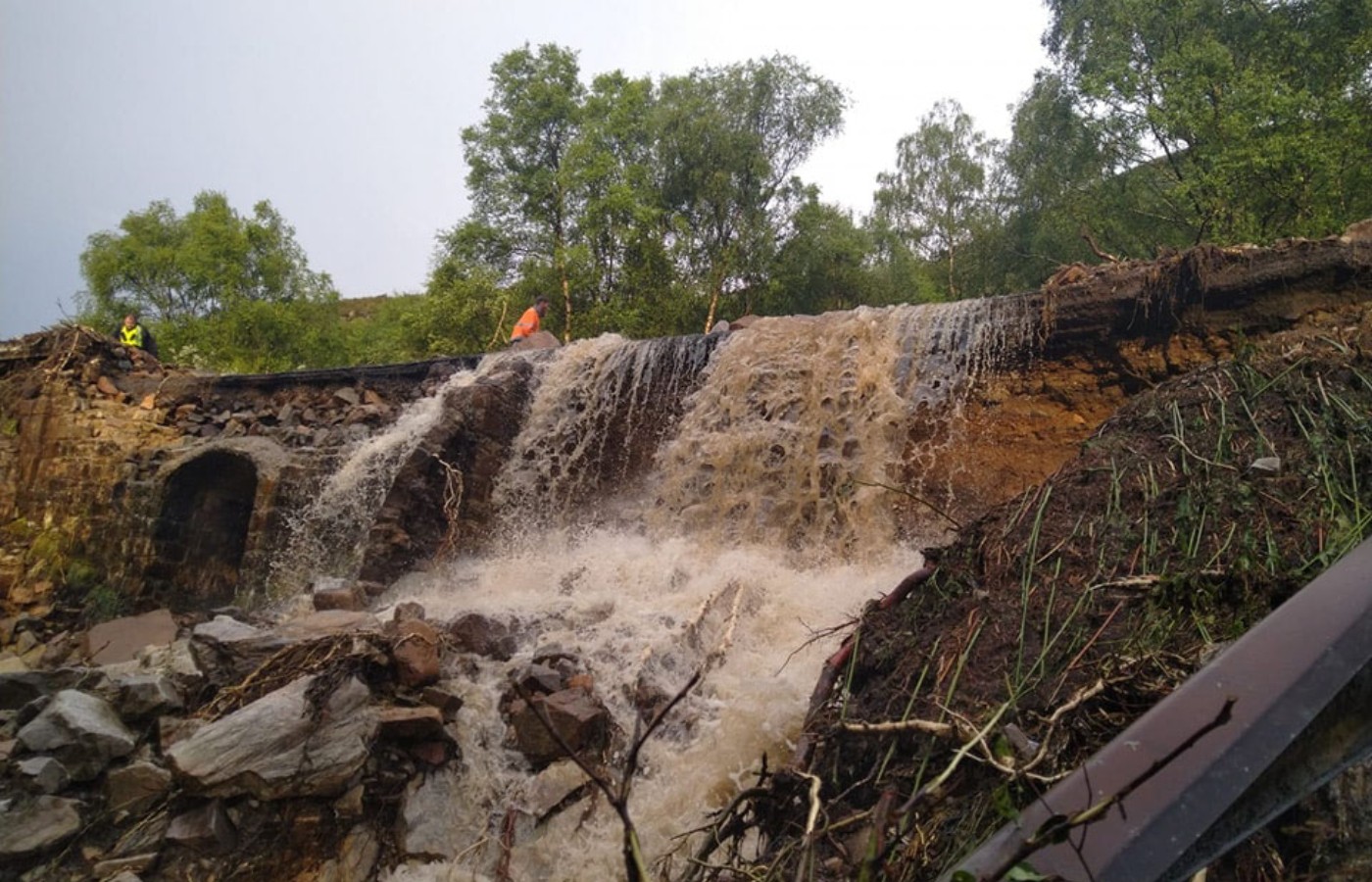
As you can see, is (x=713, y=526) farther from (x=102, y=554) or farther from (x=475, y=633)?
(x=102, y=554)

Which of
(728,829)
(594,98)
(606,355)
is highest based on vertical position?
(594,98)

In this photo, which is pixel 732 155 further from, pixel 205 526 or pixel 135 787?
pixel 135 787

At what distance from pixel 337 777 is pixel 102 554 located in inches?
302

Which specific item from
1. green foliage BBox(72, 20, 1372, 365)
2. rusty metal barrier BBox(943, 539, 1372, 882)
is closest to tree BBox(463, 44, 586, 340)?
green foliage BBox(72, 20, 1372, 365)

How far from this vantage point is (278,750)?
10.9ft

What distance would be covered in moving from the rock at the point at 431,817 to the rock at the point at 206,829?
65cm

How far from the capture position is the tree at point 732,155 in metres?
22.2

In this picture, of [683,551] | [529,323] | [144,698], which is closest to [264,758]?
[144,698]

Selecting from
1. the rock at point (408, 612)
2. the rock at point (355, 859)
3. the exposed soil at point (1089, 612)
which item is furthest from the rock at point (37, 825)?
the exposed soil at point (1089, 612)

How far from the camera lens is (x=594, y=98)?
23453 millimetres

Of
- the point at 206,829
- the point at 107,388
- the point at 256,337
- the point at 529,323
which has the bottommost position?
the point at 206,829

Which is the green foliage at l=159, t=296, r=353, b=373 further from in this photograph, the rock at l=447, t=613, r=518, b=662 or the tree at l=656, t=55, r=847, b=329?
the rock at l=447, t=613, r=518, b=662

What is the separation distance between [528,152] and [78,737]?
22.4 meters

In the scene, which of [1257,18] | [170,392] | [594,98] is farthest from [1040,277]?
[170,392]
